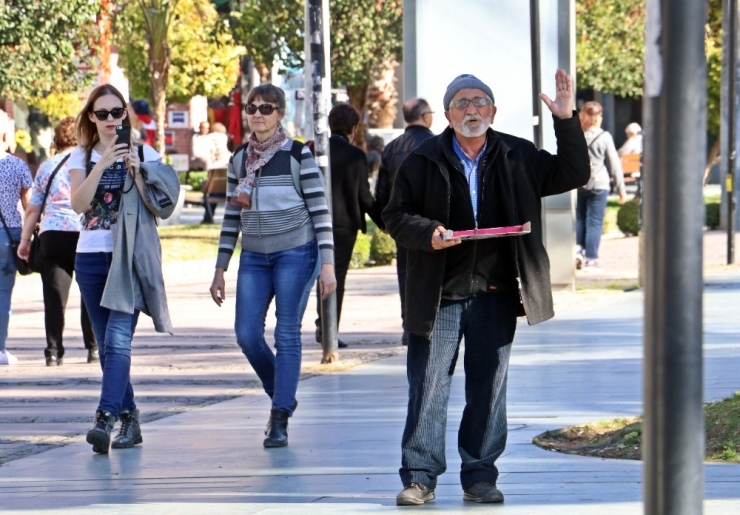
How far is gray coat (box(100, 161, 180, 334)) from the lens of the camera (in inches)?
297

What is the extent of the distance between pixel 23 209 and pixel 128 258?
14.5 ft

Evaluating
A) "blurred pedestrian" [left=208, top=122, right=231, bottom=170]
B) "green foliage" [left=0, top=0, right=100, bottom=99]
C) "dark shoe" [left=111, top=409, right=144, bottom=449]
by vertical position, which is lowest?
"dark shoe" [left=111, top=409, right=144, bottom=449]

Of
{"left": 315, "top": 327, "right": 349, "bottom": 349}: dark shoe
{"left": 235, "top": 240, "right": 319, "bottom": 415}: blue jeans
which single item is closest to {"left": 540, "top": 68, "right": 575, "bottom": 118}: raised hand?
{"left": 235, "top": 240, "right": 319, "bottom": 415}: blue jeans

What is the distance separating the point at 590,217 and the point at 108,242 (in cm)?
1079

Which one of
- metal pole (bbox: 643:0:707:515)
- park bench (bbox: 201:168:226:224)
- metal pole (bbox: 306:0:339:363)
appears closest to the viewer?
metal pole (bbox: 643:0:707:515)

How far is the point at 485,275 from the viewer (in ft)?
19.8

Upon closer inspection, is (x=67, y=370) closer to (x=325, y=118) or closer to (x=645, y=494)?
(x=325, y=118)

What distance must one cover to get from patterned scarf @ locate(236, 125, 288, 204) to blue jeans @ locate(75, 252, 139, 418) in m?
0.76

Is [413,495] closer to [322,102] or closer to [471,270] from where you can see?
[471,270]

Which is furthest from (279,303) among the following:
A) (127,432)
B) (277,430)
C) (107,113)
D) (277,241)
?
(107,113)

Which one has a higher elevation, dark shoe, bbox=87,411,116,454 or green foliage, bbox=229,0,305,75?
green foliage, bbox=229,0,305,75

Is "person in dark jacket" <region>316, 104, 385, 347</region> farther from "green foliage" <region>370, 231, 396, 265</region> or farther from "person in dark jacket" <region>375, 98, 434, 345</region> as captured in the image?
"green foliage" <region>370, 231, 396, 265</region>

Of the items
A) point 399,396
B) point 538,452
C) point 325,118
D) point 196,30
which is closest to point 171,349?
point 325,118

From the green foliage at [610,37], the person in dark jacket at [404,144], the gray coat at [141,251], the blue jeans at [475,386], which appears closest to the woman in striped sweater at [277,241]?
the gray coat at [141,251]
